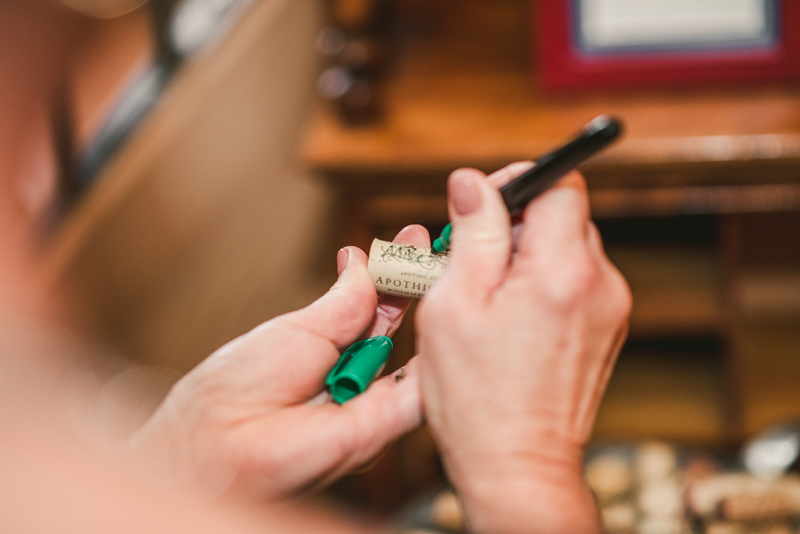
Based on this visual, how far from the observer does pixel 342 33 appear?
83 cm

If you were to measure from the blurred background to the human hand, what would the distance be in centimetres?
27

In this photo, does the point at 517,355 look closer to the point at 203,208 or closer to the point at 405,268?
the point at 405,268

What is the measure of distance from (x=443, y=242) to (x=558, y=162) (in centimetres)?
9

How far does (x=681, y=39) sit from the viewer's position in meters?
0.81

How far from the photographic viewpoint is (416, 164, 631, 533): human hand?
11.3 inches

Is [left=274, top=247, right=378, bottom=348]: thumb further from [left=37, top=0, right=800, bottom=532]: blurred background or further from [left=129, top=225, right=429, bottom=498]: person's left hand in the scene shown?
[left=37, top=0, right=800, bottom=532]: blurred background

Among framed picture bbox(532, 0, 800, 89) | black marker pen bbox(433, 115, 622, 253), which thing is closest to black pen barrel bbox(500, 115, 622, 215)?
black marker pen bbox(433, 115, 622, 253)

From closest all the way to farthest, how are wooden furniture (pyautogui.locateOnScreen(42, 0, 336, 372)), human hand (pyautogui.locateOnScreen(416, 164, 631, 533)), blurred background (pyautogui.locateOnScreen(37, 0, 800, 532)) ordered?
human hand (pyautogui.locateOnScreen(416, 164, 631, 533)) < wooden furniture (pyautogui.locateOnScreen(42, 0, 336, 372)) < blurred background (pyautogui.locateOnScreen(37, 0, 800, 532))

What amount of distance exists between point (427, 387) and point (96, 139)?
18.4 inches

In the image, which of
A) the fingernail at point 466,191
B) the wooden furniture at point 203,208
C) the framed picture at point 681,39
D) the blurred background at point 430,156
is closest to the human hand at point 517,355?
the fingernail at point 466,191

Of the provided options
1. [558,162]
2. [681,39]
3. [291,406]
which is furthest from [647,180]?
[291,406]

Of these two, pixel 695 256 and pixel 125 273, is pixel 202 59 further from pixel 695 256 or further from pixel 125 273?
pixel 695 256

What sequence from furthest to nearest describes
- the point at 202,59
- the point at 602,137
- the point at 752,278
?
1. the point at 752,278
2. the point at 202,59
3. the point at 602,137

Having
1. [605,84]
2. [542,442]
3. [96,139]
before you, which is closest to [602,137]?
[542,442]
